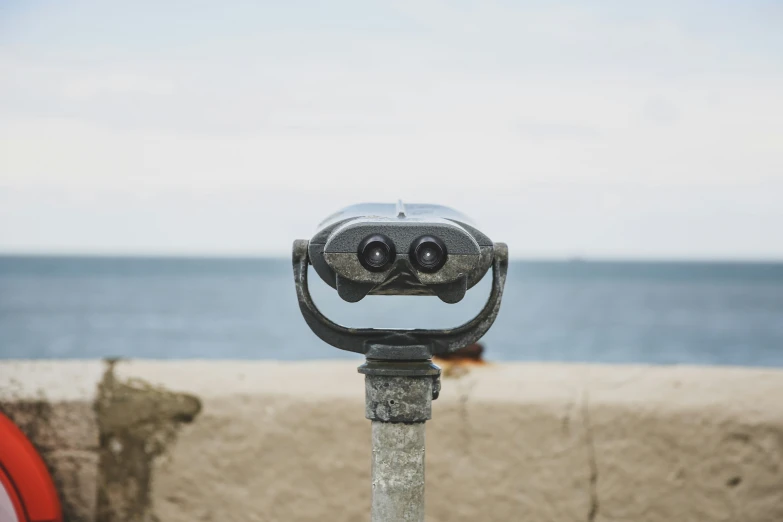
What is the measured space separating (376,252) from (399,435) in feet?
1.10

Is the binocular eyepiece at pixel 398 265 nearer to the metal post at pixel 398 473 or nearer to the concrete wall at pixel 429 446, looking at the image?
the metal post at pixel 398 473

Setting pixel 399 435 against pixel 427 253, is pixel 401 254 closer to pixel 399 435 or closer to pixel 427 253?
pixel 427 253

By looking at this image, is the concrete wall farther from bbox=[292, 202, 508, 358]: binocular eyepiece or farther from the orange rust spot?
bbox=[292, 202, 508, 358]: binocular eyepiece

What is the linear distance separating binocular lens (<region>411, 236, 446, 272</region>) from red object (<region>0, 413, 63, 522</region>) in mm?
1134

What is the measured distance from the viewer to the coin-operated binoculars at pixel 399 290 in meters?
1.54

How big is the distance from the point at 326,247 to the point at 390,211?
0.70 feet

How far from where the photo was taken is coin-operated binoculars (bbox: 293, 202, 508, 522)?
60.8 inches

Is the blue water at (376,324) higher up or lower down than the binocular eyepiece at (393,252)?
higher up

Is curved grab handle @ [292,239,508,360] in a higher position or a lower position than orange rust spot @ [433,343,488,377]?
lower

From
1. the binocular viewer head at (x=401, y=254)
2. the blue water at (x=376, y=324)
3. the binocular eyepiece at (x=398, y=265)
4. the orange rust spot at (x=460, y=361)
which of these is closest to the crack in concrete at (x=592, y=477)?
the orange rust spot at (x=460, y=361)

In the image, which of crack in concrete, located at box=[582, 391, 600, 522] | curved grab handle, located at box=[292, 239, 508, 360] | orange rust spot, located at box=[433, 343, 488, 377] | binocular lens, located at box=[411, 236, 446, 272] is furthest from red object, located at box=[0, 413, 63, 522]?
crack in concrete, located at box=[582, 391, 600, 522]

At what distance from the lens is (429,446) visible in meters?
2.25

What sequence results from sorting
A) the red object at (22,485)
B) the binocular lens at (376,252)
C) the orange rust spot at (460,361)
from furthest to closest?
the orange rust spot at (460,361)
the red object at (22,485)
the binocular lens at (376,252)

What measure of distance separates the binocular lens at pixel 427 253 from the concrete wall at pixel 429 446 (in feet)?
2.62
